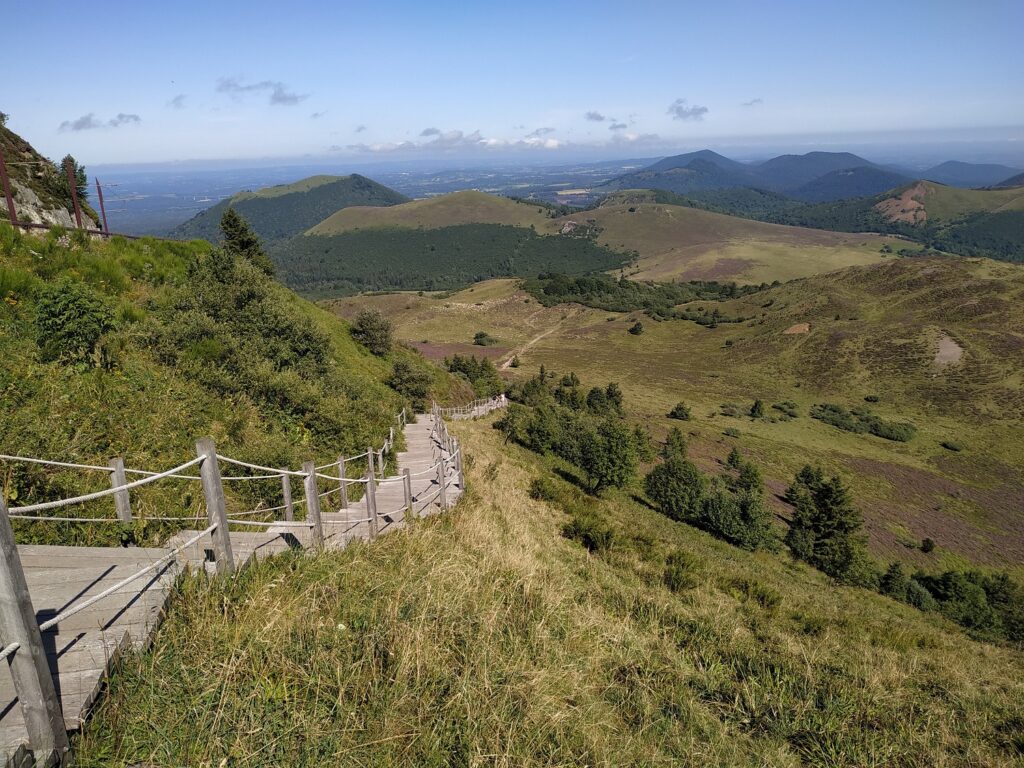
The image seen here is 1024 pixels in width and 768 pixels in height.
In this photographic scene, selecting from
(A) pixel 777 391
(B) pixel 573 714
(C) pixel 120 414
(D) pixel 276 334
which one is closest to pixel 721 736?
(B) pixel 573 714

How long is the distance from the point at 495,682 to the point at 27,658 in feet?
9.53

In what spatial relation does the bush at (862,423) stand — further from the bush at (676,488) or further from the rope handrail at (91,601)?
the rope handrail at (91,601)

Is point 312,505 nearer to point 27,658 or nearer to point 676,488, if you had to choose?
point 27,658

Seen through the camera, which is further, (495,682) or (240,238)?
(240,238)

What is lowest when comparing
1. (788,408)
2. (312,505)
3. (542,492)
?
(788,408)

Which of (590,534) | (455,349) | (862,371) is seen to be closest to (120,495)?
(590,534)

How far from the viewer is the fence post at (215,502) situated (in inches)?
166

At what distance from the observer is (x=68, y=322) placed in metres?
11.2

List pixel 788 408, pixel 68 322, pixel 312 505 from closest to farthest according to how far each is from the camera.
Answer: pixel 312 505, pixel 68 322, pixel 788 408

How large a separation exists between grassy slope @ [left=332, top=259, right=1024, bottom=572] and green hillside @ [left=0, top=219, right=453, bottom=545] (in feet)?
114

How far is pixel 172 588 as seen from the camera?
4.08m

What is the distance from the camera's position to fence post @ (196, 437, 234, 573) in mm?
4207

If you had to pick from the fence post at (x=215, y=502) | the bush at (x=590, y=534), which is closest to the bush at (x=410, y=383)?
the bush at (x=590, y=534)

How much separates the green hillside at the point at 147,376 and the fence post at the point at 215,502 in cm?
186
